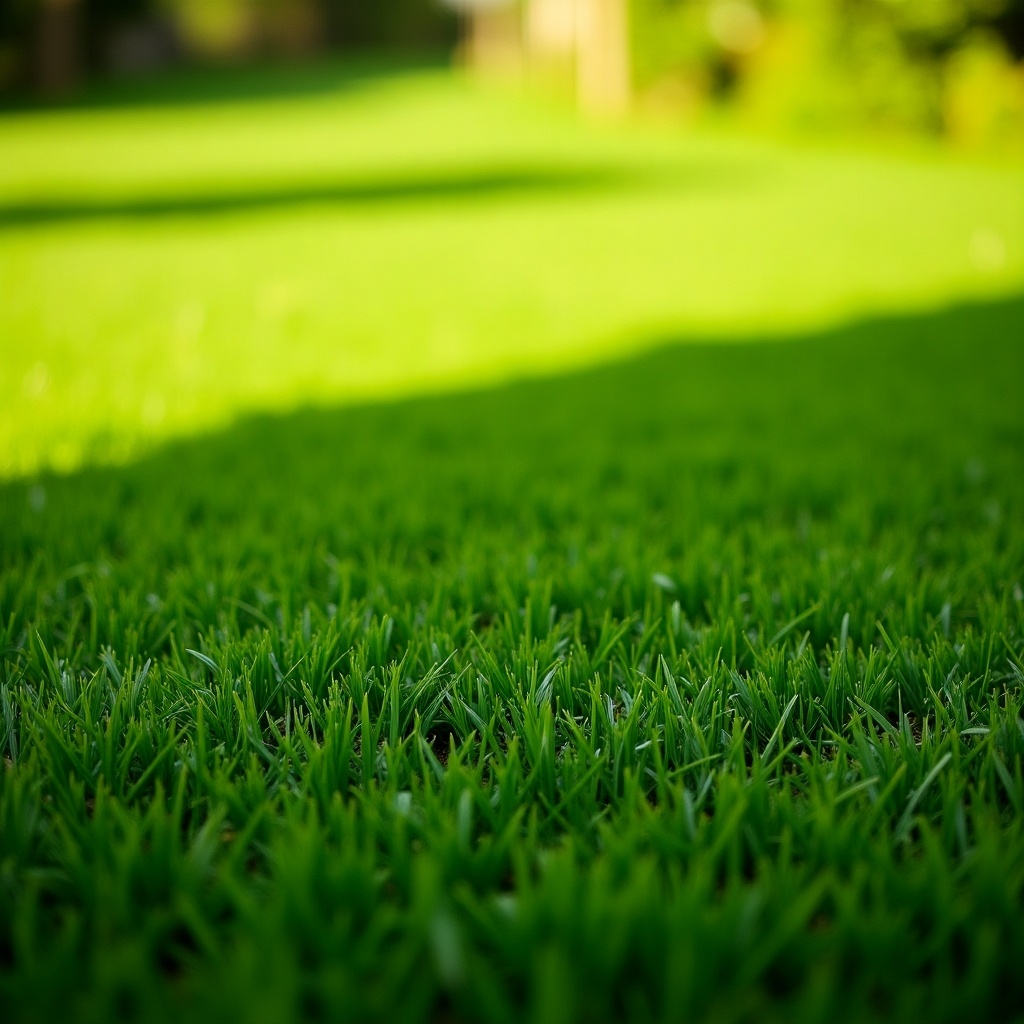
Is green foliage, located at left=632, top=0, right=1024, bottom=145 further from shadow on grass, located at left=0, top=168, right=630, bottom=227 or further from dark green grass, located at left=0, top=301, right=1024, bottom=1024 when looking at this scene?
dark green grass, located at left=0, top=301, right=1024, bottom=1024

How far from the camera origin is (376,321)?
5648mm

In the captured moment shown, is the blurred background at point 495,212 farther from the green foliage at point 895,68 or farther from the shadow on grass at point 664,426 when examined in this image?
the shadow on grass at point 664,426

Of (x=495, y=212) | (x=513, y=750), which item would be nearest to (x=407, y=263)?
(x=495, y=212)

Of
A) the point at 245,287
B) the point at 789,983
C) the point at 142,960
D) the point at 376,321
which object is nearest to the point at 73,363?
the point at 376,321

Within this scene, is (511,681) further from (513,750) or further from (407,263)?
(407,263)

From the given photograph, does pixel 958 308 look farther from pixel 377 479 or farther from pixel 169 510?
pixel 169 510

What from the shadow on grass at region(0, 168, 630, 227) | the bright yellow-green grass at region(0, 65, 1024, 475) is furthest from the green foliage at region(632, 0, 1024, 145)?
the shadow on grass at region(0, 168, 630, 227)

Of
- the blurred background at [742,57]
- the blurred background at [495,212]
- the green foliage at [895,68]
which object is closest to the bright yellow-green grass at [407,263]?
the blurred background at [495,212]

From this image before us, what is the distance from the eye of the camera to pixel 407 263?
305 inches

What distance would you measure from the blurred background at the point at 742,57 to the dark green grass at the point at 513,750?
58.9 ft

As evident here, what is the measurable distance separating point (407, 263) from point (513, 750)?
7153 mm

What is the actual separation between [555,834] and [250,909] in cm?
41

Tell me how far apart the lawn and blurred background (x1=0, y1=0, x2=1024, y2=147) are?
16.5 m

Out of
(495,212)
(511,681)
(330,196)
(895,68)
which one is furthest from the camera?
(895,68)
